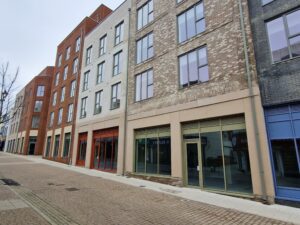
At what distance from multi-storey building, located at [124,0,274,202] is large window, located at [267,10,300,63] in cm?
98

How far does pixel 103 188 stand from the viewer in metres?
11.1

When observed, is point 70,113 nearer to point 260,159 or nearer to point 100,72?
point 100,72

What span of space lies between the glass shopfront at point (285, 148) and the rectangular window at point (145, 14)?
12.3 m

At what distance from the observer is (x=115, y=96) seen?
19.0 m

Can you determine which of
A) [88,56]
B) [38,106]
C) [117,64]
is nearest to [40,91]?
[38,106]

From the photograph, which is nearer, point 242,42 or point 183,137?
point 242,42

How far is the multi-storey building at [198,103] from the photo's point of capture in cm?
956

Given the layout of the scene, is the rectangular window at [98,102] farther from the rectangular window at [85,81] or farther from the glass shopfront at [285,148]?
the glass shopfront at [285,148]

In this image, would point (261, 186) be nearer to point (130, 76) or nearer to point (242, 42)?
point (242, 42)

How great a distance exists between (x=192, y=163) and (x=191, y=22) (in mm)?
8984

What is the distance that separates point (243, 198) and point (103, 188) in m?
7.03

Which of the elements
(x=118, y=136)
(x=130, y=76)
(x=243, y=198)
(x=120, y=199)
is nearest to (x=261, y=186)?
(x=243, y=198)

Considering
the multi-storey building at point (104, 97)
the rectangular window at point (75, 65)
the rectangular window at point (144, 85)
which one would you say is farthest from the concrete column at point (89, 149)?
the rectangular window at point (75, 65)

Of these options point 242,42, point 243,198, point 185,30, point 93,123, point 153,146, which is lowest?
point 243,198
